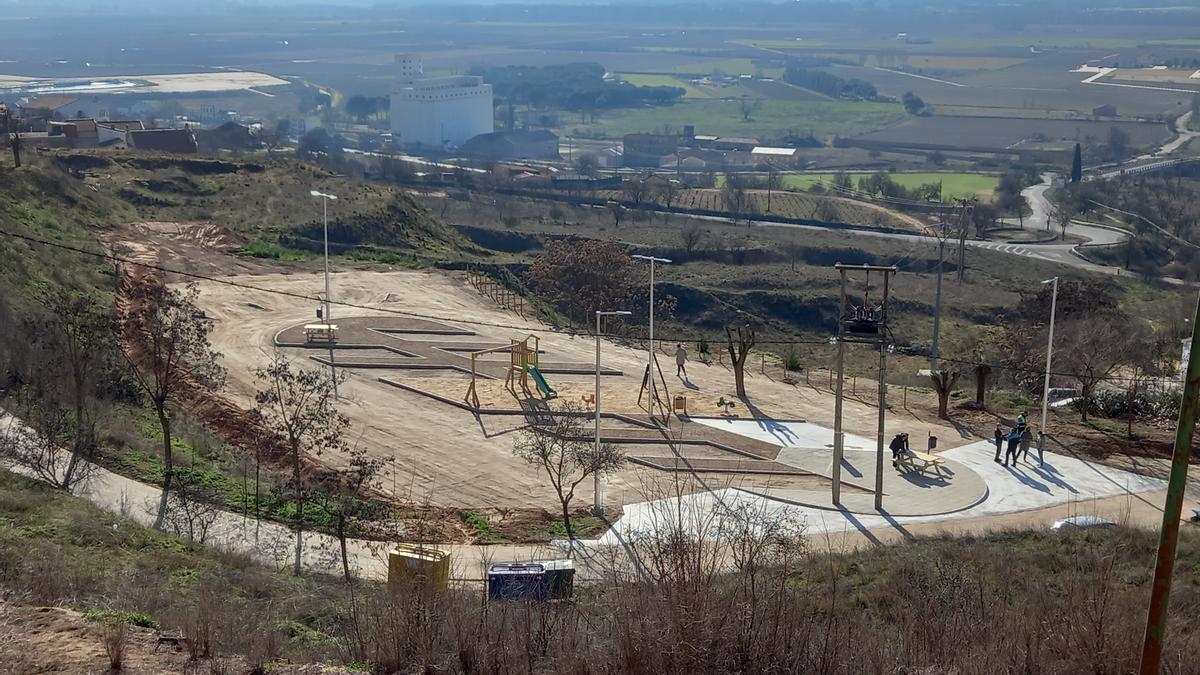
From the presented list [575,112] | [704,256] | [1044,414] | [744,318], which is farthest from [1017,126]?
[1044,414]

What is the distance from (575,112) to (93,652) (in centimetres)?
16714

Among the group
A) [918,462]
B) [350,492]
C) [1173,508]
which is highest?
[1173,508]

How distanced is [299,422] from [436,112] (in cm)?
12920

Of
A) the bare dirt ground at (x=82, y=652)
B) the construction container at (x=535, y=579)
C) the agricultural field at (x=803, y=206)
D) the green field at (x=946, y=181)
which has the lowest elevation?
the agricultural field at (x=803, y=206)

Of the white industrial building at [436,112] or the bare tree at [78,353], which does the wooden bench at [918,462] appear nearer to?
the bare tree at [78,353]

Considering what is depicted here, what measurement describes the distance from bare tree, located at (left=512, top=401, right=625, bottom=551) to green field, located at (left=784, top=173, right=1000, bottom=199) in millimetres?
80699

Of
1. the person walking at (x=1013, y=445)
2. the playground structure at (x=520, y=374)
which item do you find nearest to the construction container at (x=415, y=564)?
the playground structure at (x=520, y=374)

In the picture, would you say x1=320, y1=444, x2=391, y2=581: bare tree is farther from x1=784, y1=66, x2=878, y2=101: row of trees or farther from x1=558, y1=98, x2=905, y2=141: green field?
x1=784, y1=66, x2=878, y2=101: row of trees

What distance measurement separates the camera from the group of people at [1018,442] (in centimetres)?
2605

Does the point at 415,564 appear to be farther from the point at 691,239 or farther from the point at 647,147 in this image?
the point at 647,147

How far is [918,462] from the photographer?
25969 mm

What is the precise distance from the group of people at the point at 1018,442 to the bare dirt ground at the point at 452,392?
137 cm

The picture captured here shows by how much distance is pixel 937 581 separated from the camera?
1622cm

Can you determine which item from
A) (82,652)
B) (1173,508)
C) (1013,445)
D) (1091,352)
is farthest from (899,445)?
(82,652)
